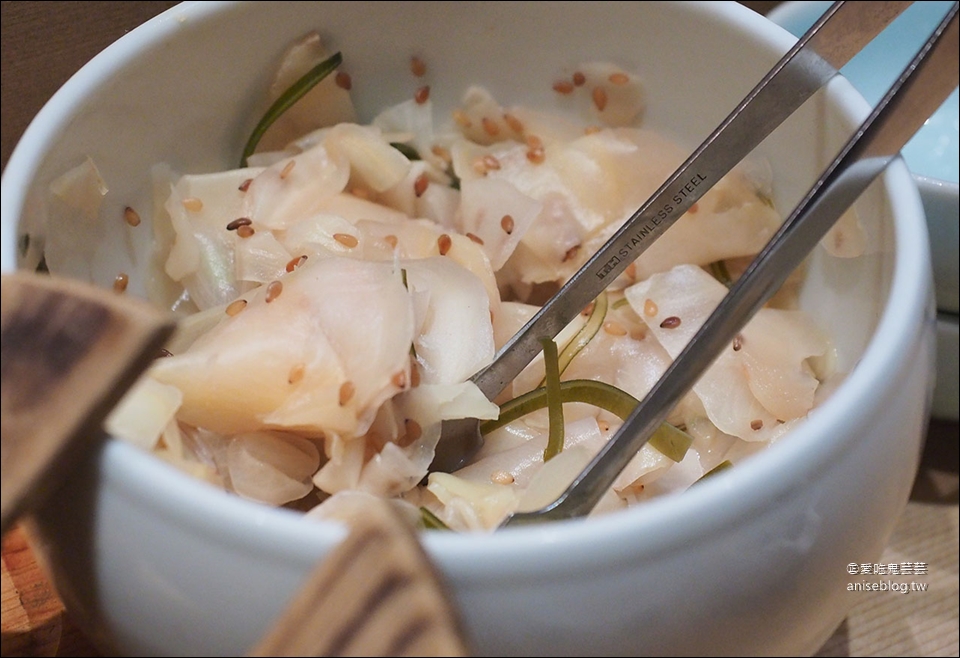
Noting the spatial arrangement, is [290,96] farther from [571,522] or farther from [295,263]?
[571,522]

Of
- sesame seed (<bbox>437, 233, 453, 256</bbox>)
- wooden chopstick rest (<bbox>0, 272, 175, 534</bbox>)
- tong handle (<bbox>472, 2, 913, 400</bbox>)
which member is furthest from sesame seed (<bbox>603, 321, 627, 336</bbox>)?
wooden chopstick rest (<bbox>0, 272, 175, 534</bbox>)

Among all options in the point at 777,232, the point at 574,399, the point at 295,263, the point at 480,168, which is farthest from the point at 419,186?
the point at 777,232

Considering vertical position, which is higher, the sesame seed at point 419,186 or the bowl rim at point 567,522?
the bowl rim at point 567,522

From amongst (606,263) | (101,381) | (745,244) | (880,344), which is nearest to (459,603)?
(101,381)

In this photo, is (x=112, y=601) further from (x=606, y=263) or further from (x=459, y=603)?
(x=606, y=263)

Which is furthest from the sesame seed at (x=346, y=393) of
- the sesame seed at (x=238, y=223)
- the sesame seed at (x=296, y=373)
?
the sesame seed at (x=238, y=223)

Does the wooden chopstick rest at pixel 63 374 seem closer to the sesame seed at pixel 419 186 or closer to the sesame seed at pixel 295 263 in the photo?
the sesame seed at pixel 295 263
